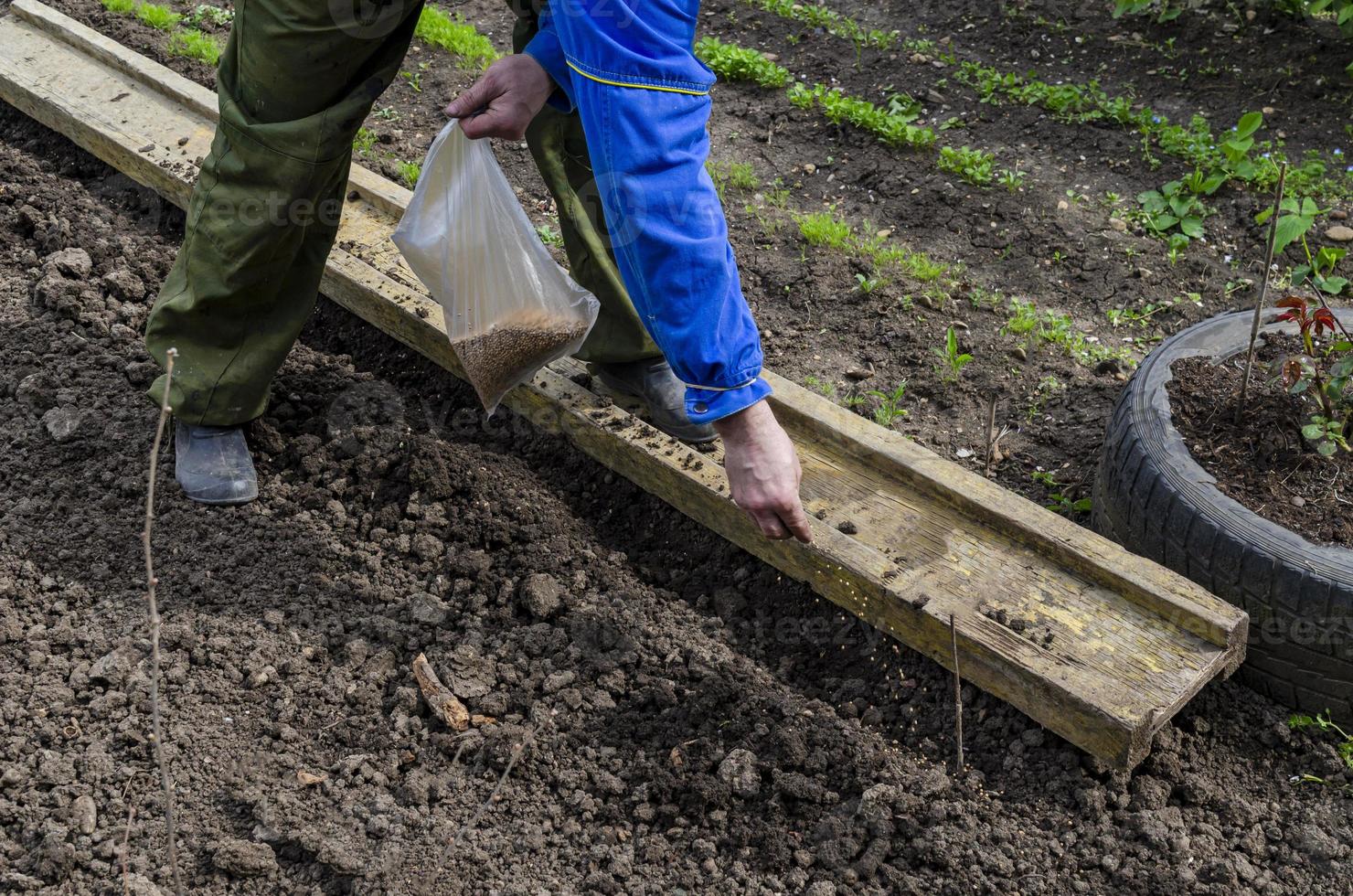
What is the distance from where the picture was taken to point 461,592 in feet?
9.11

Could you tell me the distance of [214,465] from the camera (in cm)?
302

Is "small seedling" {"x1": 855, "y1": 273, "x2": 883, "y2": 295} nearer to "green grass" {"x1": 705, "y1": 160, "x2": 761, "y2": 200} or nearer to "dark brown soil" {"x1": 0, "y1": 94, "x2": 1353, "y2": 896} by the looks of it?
"green grass" {"x1": 705, "y1": 160, "x2": 761, "y2": 200}

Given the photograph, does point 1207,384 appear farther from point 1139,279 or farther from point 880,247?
point 880,247

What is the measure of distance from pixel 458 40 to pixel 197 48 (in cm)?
103

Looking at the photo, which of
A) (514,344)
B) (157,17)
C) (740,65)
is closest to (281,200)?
(514,344)

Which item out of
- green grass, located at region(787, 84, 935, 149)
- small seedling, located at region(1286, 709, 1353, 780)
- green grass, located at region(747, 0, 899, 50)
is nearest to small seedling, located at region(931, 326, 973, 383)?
green grass, located at region(787, 84, 935, 149)

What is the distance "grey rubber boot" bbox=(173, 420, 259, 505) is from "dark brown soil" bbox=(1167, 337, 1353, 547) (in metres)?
2.17

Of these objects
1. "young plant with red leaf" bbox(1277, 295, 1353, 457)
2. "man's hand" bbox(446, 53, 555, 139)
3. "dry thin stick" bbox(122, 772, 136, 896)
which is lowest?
"dry thin stick" bbox(122, 772, 136, 896)

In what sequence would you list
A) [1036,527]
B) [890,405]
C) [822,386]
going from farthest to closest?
[822,386] < [890,405] < [1036,527]

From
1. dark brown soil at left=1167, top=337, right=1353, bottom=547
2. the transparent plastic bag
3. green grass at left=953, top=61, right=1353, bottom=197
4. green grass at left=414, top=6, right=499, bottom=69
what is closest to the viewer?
dark brown soil at left=1167, top=337, right=1353, bottom=547

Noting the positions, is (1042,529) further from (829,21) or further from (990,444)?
(829,21)

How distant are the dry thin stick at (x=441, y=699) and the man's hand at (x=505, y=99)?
1.17 metres

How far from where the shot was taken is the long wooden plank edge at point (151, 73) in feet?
12.4

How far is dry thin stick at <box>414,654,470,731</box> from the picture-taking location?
246cm
